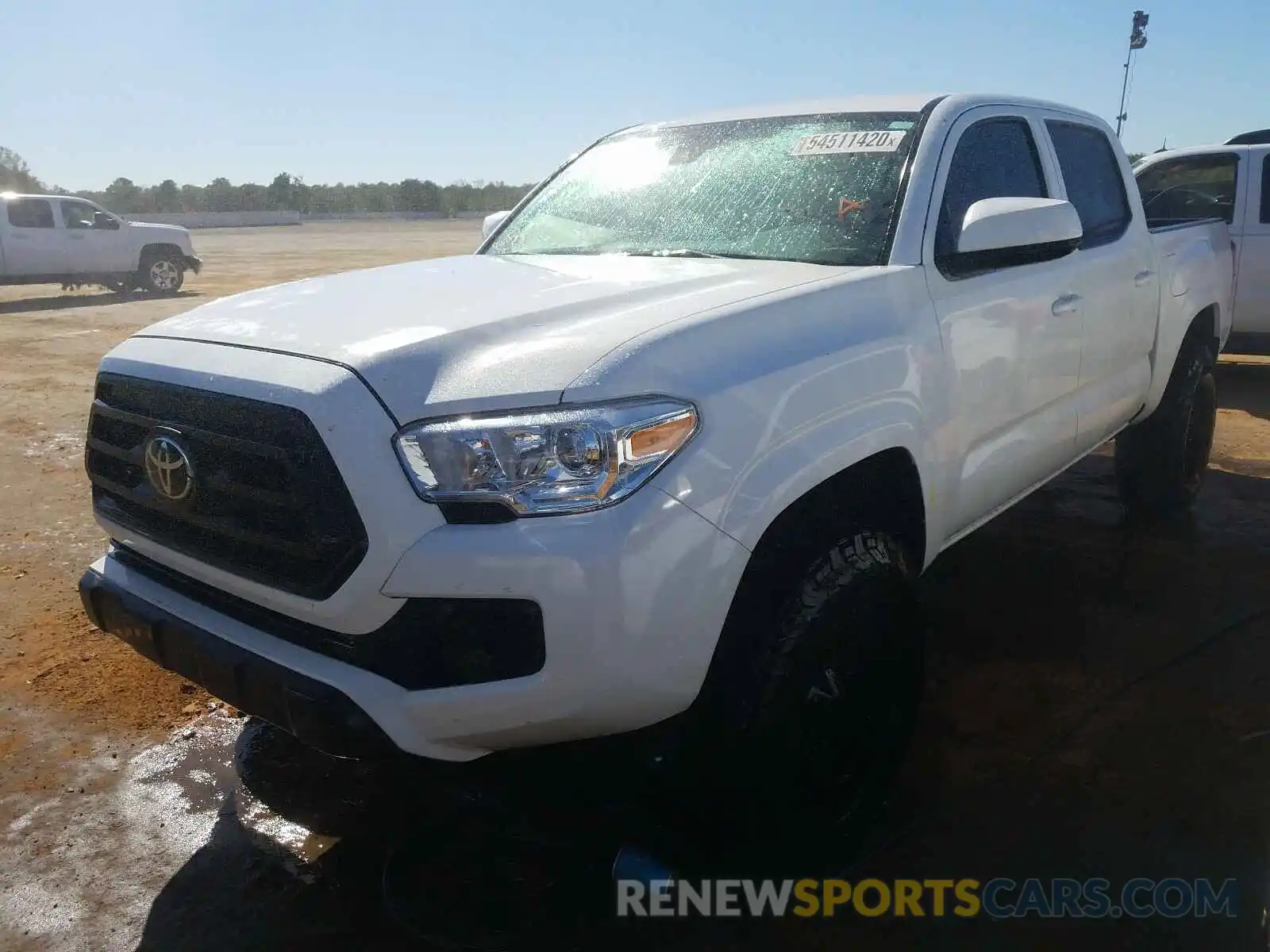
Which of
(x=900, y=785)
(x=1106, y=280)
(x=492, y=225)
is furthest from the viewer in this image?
(x=492, y=225)

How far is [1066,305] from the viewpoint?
3.34m

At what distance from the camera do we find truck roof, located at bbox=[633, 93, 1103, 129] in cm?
313

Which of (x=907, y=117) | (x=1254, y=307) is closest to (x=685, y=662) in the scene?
(x=907, y=117)

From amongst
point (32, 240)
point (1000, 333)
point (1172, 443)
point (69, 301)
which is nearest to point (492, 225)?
point (1000, 333)

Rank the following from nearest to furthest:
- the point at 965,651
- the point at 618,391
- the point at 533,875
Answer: the point at 618,391 < the point at 533,875 < the point at 965,651

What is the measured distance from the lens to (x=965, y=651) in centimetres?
359

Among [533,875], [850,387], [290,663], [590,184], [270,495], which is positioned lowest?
[533,875]

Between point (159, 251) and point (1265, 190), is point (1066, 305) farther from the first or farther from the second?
point (159, 251)

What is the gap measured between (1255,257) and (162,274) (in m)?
16.1

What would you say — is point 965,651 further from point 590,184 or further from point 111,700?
point 111,700

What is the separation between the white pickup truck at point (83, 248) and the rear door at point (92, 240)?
13mm

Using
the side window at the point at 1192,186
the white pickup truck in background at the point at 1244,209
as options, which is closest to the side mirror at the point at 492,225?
the side window at the point at 1192,186

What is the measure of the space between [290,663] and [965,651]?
2474mm

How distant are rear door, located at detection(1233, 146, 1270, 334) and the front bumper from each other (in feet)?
25.7
